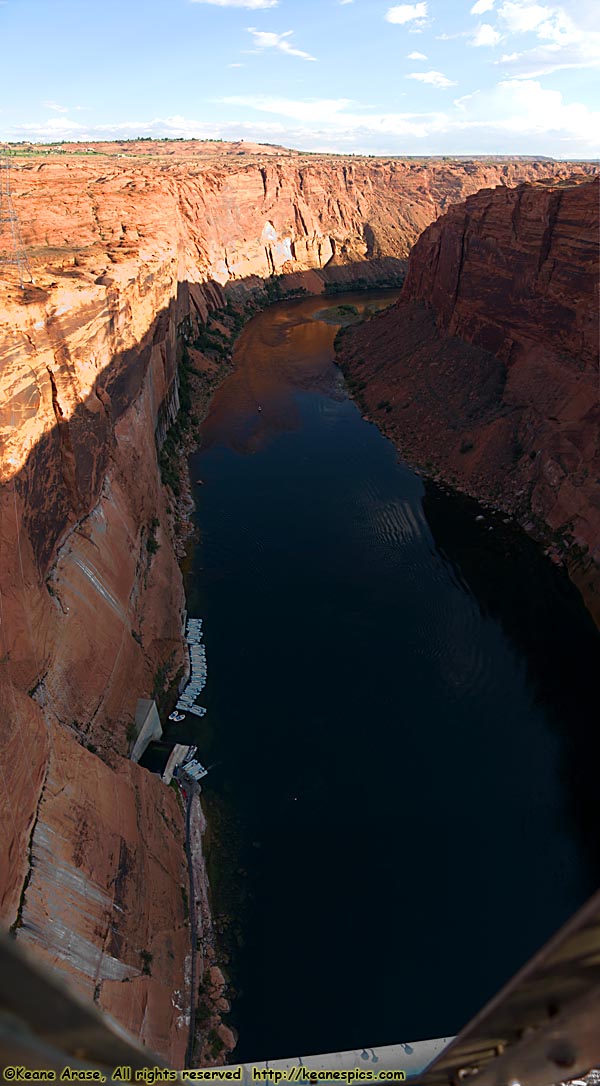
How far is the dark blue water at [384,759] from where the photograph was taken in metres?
14.6

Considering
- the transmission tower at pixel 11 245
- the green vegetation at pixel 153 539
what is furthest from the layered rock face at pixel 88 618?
the transmission tower at pixel 11 245

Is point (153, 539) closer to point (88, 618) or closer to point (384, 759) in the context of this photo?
point (88, 618)

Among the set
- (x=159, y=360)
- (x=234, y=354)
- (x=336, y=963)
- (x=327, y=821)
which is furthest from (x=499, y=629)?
(x=234, y=354)

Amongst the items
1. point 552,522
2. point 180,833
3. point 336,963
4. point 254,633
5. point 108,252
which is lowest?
point 336,963

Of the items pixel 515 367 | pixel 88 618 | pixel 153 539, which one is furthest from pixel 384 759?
pixel 515 367

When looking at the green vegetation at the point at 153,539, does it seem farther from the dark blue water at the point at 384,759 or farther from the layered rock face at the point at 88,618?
the dark blue water at the point at 384,759

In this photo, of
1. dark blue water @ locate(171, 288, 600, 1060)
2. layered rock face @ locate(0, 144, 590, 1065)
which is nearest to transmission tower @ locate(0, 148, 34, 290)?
layered rock face @ locate(0, 144, 590, 1065)

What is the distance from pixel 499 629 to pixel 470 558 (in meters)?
5.49

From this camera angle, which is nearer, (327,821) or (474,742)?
(327,821)

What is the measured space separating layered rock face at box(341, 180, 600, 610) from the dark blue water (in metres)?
3.00

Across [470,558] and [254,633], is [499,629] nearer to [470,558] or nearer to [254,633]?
[470,558]

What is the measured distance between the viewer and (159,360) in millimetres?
32906

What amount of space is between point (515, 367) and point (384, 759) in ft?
92.6

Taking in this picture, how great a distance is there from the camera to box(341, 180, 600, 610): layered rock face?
1228 inches
